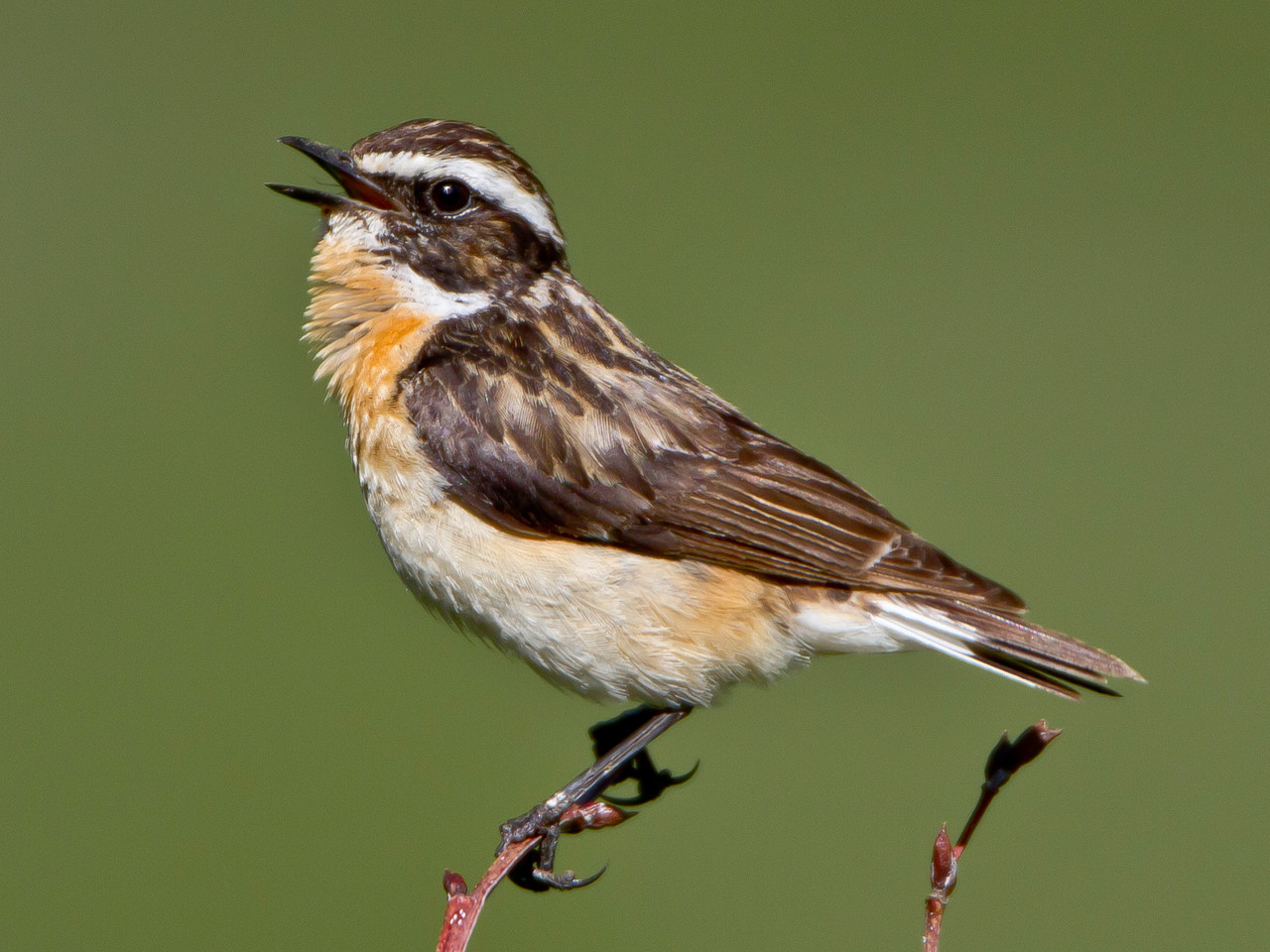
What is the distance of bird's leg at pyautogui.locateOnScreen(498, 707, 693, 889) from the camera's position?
3930 mm

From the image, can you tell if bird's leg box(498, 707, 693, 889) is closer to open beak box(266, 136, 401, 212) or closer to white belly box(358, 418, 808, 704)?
white belly box(358, 418, 808, 704)

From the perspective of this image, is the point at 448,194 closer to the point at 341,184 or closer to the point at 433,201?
the point at 433,201

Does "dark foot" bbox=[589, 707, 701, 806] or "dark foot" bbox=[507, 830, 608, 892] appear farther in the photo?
"dark foot" bbox=[589, 707, 701, 806]

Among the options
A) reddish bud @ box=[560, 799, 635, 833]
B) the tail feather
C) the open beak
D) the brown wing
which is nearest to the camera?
reddish bud @ box=[560, 799, 635, 833]

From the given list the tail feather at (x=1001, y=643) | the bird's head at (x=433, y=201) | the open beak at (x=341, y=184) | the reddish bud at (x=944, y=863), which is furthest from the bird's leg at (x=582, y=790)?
the open beak at (x=341, y=184)

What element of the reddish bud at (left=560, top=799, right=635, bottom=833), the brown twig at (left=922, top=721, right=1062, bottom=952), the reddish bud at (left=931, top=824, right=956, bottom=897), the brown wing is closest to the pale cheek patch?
the brown wing

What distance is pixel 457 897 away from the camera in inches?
103

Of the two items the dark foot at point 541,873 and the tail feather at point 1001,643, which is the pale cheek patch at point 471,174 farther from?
the dark foot at point 541,873

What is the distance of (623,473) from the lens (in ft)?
13.4

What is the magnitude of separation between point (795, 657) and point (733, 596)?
1.11ft

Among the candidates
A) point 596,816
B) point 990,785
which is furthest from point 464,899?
point 990,785

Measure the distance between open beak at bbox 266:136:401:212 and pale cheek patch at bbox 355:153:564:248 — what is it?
0.17 feet

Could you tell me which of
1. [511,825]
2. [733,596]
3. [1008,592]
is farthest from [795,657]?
[511,825]

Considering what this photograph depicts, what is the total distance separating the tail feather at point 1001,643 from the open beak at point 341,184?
2141 mm
